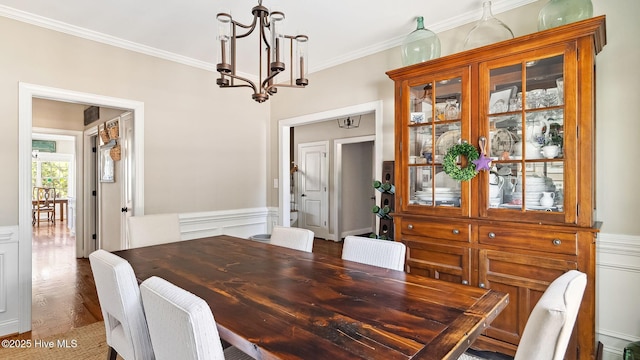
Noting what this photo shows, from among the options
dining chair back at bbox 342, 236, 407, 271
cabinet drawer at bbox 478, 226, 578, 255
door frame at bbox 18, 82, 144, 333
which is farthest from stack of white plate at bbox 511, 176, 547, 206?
door frame at bbox 18, 82, 144, 333

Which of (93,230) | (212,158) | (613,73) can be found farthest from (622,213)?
(93,230)

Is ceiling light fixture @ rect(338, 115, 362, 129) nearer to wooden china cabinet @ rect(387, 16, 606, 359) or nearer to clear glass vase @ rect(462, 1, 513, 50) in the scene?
wooden china cabinet @ rect(387, 16, 606, 359)

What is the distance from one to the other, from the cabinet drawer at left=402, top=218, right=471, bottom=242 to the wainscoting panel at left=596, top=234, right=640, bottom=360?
0.84m

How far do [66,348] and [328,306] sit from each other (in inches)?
91.8

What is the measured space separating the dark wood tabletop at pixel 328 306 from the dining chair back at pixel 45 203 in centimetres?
960

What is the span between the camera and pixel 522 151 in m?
2.09

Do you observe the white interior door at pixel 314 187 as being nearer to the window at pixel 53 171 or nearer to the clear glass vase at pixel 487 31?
the clear glass vase at pixel 487 31

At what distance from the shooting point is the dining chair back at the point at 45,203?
9016 millimetres

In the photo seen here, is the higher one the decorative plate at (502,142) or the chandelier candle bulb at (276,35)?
the chandelier candle bulb at (276,35)

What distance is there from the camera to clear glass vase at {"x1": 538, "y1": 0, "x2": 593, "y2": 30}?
198cm

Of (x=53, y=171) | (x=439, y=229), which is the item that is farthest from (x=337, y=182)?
(x=53, y=171)

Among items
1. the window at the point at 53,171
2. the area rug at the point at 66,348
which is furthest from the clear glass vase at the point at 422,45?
the window at the point at 53,171

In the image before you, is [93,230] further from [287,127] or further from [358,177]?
[358,177]

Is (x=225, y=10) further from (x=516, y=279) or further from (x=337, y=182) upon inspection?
(x=337, y=182)
